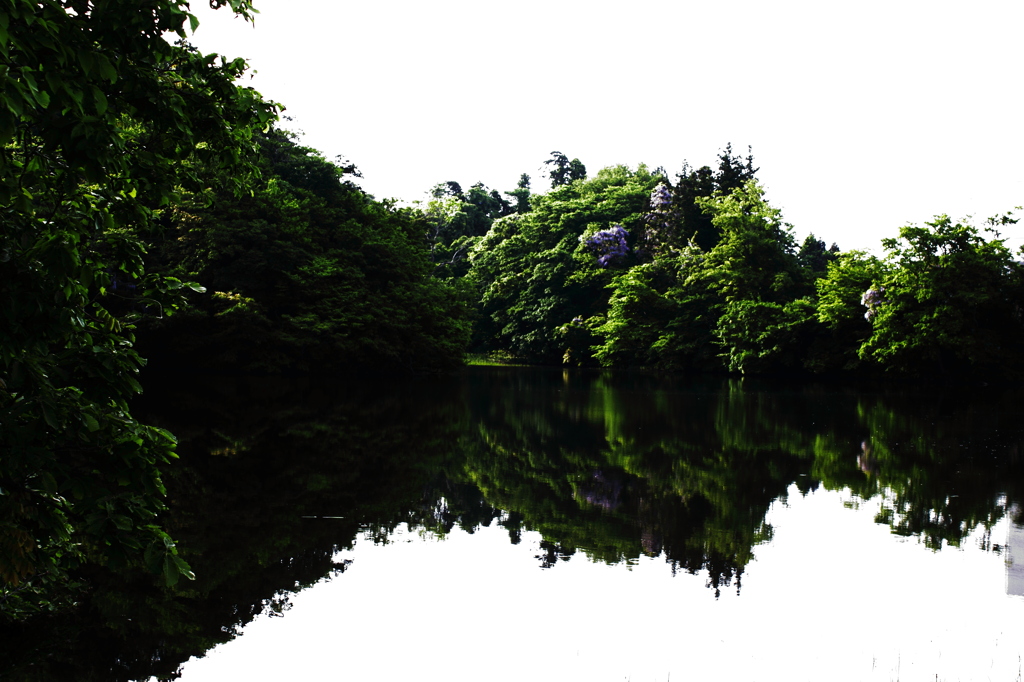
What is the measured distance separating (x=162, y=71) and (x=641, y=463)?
7887mm

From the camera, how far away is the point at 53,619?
14.9ft

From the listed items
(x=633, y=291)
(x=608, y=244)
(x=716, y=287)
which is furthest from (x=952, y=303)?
(x=608, y=244)

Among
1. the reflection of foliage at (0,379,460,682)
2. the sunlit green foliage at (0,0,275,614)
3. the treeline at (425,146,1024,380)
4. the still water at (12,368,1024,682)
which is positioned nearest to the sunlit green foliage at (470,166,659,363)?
the treeline at (425,146,1024,380)

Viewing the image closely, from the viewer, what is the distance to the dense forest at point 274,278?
272cm

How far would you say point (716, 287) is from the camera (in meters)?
37.7

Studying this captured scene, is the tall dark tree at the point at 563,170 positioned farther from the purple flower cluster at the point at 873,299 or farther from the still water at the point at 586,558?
the still water at the point at 586,558

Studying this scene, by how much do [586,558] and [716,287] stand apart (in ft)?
109

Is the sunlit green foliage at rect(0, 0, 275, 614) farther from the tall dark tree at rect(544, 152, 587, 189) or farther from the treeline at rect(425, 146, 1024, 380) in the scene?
the tall dark tree at rect(544, 152, 587, 189)

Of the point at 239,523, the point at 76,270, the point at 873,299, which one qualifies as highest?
the point at 873,299

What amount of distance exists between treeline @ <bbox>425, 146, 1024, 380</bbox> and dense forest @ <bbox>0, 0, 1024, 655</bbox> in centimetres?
12

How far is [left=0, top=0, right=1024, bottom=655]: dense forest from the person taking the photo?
2.72 meters

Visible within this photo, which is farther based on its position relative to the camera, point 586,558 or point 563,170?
point 563,170

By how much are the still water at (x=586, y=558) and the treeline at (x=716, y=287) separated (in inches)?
665

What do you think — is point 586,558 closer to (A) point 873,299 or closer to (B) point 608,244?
(A) point 873,299
